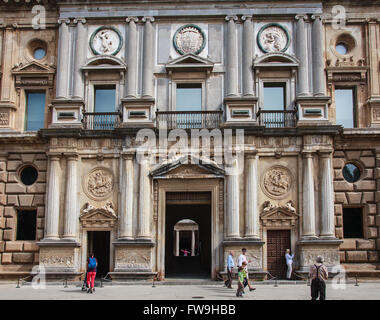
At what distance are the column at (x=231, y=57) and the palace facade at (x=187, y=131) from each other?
2.4 inches

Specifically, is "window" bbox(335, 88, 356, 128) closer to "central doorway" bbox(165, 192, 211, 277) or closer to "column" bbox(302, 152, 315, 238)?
"column" bbox(302, 152, 315, 238)

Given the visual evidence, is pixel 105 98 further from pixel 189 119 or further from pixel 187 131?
pixel 187 131

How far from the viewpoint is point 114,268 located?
27.8m

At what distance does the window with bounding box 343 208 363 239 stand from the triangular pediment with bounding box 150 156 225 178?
285 inches

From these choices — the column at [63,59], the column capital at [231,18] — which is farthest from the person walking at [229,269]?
the column capital at [231,18]

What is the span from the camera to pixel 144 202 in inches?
1116

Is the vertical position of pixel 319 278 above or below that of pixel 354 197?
below

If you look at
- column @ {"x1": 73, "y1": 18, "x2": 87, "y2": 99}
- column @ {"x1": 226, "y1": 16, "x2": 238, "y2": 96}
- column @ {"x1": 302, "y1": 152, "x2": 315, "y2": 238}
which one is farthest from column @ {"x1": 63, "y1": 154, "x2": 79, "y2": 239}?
column @ {"x1": 302, "y1": 152, "x2": 315, "y2": 238}

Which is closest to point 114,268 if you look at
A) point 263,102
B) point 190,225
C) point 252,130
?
point 252,130

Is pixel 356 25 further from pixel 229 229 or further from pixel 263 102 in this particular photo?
pixel 229 229

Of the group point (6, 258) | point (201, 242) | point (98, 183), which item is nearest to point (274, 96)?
point (98, 183)

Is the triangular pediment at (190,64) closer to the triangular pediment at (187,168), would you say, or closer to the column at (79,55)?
the column at (79,55)

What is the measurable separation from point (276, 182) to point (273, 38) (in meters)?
8.22

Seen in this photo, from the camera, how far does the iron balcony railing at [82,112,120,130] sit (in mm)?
29391
